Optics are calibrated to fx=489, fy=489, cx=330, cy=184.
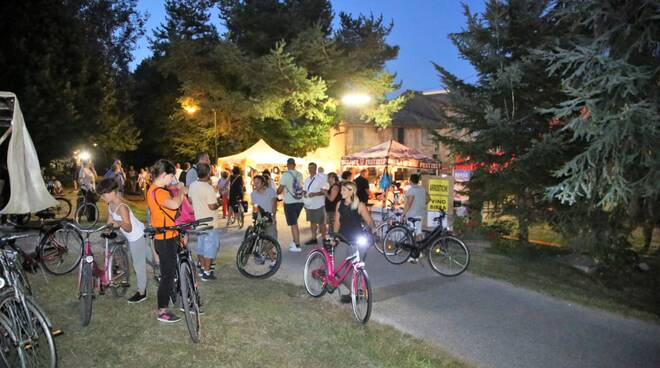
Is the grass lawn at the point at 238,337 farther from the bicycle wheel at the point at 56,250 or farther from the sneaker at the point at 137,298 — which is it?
the bicycle wheel at the point at 56,250

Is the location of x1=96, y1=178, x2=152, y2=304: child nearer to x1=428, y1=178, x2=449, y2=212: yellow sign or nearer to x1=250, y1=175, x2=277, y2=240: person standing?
x1=250, y1=175, x2=277, y2=240: person standing

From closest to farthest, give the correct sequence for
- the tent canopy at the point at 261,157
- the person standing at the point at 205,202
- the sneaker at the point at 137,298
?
the sneaker at the point at 137,298 < the person standing at the point at 205,202 < the tent canopy at the point at 261,157

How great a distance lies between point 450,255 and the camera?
886cm

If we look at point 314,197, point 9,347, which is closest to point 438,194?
point 314,197

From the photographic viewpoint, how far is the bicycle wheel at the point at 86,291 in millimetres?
5426

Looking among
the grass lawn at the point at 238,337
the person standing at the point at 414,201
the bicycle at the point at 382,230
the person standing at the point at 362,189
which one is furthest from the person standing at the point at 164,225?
the person standing at the point at 362,189

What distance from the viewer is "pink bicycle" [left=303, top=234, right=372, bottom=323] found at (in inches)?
232

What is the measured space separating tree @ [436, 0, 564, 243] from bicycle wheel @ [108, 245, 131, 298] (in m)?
6.66

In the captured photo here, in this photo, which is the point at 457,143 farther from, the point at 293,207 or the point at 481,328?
the point at 481,328

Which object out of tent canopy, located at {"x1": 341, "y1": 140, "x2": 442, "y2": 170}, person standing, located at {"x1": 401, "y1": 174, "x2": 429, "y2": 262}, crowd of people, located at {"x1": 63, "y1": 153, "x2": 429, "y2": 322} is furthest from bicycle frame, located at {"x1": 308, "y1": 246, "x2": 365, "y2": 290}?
tent canopy, located at {"x1": 341, "y1": 140, "x2": 442, "y2": 170}

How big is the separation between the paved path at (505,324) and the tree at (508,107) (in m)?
2.41

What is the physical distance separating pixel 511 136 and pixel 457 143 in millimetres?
1527

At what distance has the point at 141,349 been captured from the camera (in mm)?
4918

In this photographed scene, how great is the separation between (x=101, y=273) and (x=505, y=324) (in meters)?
5.07
